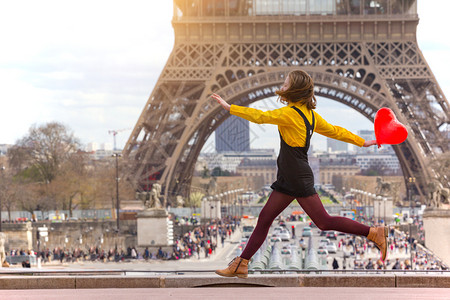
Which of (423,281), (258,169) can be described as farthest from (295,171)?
(258,169)

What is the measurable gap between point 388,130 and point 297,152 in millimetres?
754

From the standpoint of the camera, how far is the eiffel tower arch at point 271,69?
45.1 m

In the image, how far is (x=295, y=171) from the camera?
6.20m

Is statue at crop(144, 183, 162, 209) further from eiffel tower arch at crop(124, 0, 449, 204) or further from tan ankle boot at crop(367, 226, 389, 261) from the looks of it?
tan ankle boot at crop(367, 226, 389, 261)

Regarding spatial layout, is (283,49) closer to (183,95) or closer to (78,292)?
(183,95)

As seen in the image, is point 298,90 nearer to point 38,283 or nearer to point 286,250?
point 38,283

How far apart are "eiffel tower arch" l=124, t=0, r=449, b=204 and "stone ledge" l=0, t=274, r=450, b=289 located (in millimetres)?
37031

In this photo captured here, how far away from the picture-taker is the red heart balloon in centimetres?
635

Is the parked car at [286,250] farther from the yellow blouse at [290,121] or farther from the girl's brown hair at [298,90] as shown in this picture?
the girl's brown hair at [298,90]

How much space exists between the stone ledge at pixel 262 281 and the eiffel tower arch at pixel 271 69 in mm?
37031

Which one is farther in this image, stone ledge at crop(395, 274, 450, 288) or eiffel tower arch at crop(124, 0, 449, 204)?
eiffel tower arch at crop(124, 0, 449, 204)

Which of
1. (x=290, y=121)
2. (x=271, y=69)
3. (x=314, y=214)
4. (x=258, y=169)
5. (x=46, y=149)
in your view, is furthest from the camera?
(x=258, y=169)

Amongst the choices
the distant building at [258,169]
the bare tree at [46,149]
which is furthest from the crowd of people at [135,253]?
the distant building at [258,169]

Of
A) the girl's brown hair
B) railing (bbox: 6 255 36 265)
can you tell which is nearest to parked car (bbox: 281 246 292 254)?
railing (bbox: 6 255 36 265)
